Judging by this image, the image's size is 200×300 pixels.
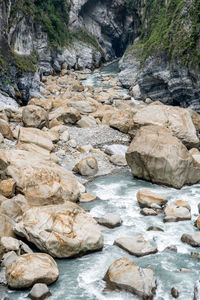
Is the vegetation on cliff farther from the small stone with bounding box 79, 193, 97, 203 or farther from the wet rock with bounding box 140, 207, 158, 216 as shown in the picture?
the wet rock with bounding box 140, 207, 158, 216

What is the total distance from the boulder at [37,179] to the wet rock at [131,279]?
4.31 meters

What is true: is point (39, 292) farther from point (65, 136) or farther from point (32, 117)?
point (32, 117)

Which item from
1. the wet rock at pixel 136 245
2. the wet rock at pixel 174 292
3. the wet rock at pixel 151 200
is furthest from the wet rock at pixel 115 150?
the wet rock at pixel 174 292

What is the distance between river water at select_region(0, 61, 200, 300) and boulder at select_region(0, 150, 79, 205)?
1.14 m

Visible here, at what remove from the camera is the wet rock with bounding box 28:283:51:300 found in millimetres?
7357

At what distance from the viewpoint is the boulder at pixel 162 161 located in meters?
14.4

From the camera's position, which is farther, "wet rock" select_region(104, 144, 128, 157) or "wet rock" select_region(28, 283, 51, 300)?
"wet rock" select_region(104, 144, 128, 157)

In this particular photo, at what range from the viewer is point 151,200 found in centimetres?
1255

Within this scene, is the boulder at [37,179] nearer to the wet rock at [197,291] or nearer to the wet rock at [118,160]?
the wet rock at [118,160]

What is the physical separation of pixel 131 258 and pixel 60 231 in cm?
223

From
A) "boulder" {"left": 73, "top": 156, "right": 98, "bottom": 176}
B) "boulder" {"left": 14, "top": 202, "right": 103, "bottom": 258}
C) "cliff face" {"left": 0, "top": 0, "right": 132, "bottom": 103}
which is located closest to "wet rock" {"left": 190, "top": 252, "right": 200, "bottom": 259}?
"boulder" {"left": 14, "top": 202, "right": 103, "bottom": 258}

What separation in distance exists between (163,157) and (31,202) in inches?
250

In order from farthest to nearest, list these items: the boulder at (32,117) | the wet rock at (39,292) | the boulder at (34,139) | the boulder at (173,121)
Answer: the boulder at (32,117)
the boulder at (173,121)
the boulder at (34,139)
the wet rock at (39,292)

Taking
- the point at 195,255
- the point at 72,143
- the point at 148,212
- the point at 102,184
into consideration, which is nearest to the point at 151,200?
the point at 148,212
